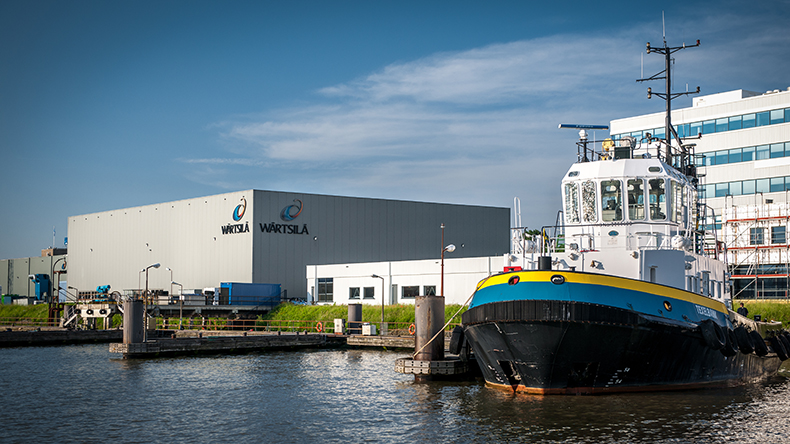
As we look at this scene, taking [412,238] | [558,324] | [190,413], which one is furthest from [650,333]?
[412,238]

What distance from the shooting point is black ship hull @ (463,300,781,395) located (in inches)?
794

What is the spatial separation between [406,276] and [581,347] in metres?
39.0

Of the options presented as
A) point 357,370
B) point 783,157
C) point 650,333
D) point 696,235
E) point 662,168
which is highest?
point 783,157

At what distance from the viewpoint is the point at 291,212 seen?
230ft

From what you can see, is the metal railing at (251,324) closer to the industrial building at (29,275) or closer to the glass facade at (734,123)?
the glass facade at (734,123)

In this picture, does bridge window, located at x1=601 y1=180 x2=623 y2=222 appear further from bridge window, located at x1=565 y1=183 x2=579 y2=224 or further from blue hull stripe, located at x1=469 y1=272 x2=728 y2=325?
blue hull stripe, located at x1=469 y1=272 x2=728 y2=325

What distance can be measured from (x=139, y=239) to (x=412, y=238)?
103 feet

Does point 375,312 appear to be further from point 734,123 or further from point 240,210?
point 734,123

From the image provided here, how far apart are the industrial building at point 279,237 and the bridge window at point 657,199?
125 ft

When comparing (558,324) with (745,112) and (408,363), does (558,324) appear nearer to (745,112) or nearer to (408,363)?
(408,363)

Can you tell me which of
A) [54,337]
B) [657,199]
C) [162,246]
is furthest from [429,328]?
[162,246]

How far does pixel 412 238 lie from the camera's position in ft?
249

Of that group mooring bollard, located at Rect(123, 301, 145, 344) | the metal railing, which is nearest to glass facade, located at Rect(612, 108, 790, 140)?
the metal railing

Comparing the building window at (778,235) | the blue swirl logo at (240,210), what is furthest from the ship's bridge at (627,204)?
the blue swirl logo at (240,210)
